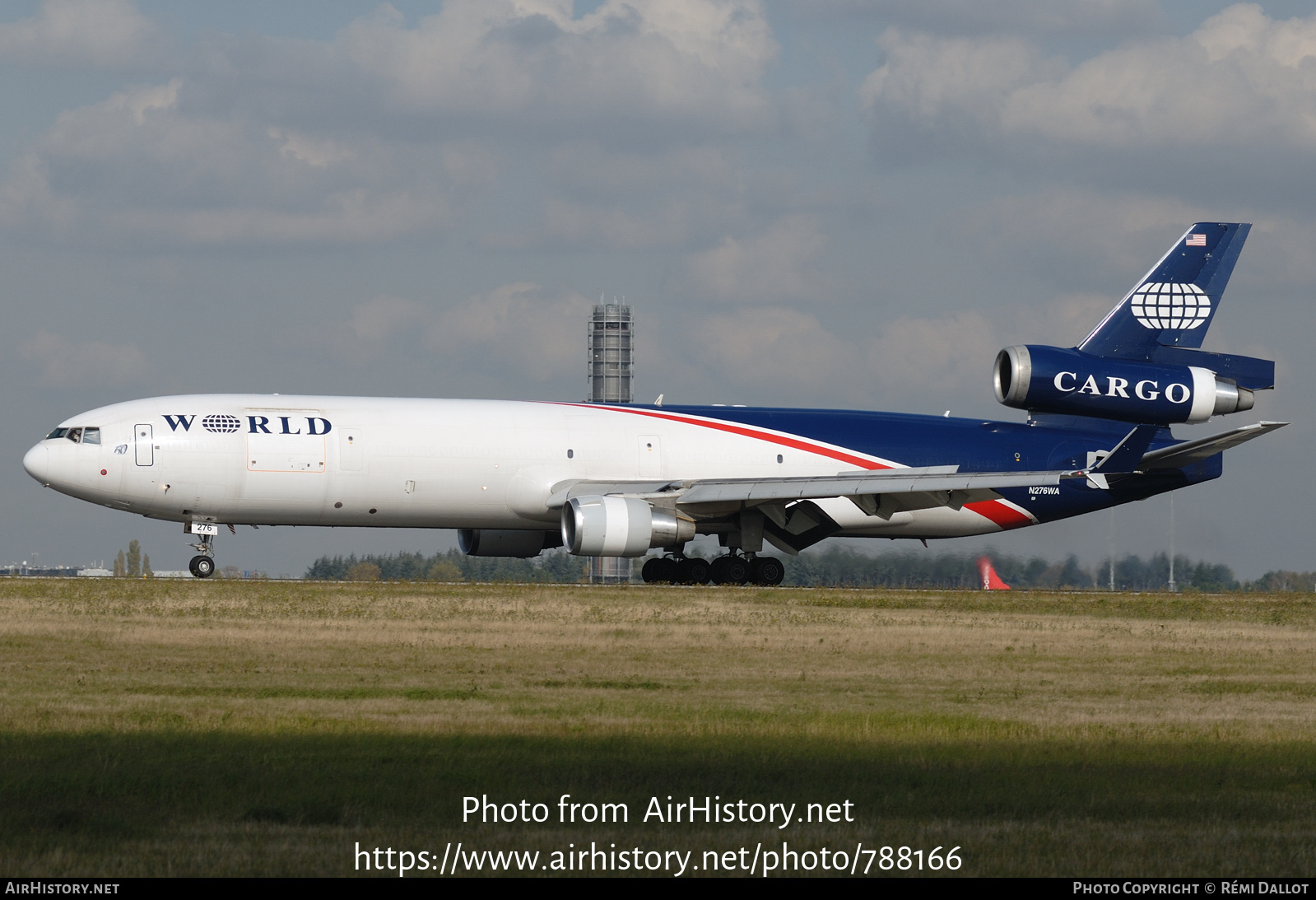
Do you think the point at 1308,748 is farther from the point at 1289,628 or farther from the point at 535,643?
the point at 1289,628

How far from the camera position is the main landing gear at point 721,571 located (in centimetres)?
3697

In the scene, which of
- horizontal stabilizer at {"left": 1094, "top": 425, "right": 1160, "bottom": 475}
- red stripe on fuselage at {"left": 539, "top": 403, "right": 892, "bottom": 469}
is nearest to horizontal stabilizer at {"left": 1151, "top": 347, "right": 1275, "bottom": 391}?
horizontal stabilizer at {"left": 1094, "top": 425, "right": 1160, "bottom": 475}

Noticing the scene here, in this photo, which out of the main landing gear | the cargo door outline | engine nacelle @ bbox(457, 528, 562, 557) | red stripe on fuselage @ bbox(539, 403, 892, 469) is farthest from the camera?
Answer: engine nacelle @ bbox(457, 528, 562, 557)

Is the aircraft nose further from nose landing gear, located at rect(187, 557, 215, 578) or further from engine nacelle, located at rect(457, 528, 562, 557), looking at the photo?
engine nacelle, located at rect(457, 528, 562, 557)

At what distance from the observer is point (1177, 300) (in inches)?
1646

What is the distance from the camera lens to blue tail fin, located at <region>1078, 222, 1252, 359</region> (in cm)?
4144

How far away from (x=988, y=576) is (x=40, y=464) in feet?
78.7

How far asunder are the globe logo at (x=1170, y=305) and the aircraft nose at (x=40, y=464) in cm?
2892

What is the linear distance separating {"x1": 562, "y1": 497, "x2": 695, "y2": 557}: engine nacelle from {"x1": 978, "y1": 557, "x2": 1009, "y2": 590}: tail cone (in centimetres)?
981

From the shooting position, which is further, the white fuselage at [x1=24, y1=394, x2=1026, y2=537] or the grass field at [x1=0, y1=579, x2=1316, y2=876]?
the white fuselage at [x1=24, y1=394, x2=1026, y2=537]

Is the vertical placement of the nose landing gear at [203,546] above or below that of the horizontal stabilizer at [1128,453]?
below

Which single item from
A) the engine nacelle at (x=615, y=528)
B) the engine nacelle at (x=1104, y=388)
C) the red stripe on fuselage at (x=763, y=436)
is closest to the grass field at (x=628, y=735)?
the engine nacelle at (x=615, y=528)

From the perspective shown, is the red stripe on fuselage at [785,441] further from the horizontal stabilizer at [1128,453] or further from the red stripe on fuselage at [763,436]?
the horizontal stabilizer at [1128,453]
